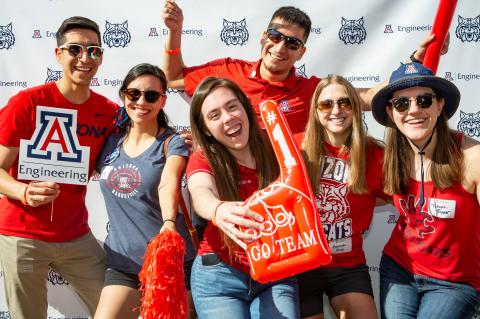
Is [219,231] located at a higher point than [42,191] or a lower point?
lower

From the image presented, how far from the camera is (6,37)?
3.76 metres

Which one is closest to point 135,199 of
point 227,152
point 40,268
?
point 227,152

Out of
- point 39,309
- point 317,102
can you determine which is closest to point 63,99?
point 39,309

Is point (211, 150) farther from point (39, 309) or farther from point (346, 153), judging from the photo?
point (39, 309)

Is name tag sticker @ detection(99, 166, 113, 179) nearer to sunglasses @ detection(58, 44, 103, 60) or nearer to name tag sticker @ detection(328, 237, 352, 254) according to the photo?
sunglasses @ detection(58, 44, 103, 60)

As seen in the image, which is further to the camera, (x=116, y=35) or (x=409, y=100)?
(x=116, y=35)

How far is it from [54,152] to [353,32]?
213cm

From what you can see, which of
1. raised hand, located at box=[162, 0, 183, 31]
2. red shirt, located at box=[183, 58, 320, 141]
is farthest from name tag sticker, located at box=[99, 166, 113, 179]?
raised hand, located at box=[162, 0, 183, 31]

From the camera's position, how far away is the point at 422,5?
3.60 metres

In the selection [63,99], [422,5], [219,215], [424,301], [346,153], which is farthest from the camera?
[422,5]

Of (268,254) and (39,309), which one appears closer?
(268,254)

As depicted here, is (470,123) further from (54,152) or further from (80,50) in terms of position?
(54,152)

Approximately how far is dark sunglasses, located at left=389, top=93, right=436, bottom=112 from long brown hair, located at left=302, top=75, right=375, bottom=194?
20cm

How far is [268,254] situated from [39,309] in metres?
1.76
